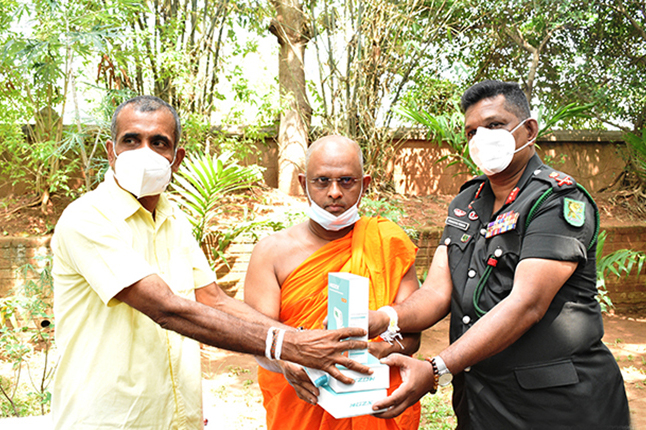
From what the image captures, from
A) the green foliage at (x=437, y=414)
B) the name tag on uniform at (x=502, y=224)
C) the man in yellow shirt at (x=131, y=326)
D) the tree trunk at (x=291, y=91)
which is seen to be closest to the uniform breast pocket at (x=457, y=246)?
the name tag on uniform at (x=502, y=224)

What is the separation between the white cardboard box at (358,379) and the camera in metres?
1.72

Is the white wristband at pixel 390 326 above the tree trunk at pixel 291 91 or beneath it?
beneath

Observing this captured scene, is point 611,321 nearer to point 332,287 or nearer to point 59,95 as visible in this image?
point 332,287

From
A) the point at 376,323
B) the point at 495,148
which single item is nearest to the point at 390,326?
the point at 376,323

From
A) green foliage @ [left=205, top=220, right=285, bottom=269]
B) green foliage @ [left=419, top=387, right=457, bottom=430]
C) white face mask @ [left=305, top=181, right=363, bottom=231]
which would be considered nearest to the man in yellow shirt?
white face mask @ [left=305, top=181, right=363, bottom=231]

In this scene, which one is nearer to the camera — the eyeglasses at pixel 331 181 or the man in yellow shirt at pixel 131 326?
the man in yellow shirt at pixel 131 326

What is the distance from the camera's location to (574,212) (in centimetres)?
182

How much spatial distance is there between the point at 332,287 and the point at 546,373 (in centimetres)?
88

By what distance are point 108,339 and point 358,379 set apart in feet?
2.97

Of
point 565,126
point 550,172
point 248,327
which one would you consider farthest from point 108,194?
point 565,126

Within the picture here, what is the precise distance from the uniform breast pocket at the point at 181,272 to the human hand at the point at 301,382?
0.52 metres

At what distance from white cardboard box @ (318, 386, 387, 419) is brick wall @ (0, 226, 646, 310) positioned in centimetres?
442

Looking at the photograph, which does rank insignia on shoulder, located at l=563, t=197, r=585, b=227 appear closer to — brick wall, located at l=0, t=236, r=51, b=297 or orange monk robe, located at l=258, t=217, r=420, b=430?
orange monk robe, located at l=258, t=217, r=420, b=430

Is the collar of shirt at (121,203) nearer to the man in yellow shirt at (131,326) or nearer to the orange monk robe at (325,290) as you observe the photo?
the man in yellow shirt at (131,326)
